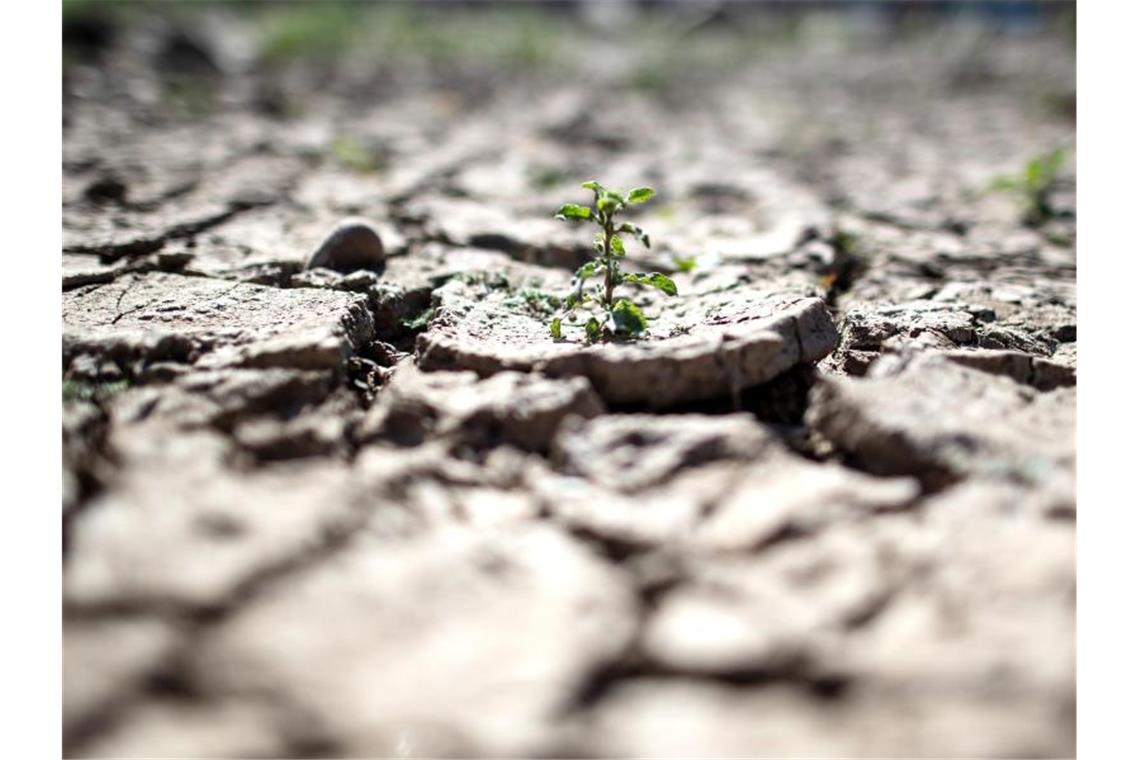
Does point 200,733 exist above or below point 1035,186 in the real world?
below

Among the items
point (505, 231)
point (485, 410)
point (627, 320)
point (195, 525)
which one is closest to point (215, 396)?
point (195, 525)

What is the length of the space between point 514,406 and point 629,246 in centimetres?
132

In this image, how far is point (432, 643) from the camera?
1069 mm

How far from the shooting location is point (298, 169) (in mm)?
3508

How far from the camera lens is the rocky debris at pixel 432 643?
978mm

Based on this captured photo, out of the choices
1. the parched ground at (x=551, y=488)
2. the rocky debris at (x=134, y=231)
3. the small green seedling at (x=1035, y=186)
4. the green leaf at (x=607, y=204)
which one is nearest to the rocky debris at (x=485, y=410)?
the parched ground at (x=551, y=488)

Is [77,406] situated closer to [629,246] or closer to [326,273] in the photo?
[326,273]

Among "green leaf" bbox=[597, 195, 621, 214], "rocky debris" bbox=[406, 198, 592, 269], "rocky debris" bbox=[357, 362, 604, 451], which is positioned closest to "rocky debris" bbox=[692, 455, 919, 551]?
"rocky debris" bbox=[357, 362, 604, 451]

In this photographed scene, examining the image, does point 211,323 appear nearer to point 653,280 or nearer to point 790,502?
point 653,280

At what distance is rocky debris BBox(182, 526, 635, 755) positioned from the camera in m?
0.98

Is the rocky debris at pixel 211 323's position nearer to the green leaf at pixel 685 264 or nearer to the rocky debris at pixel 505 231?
the rocky debris at pixel 505 231

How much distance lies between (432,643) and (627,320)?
876 mm

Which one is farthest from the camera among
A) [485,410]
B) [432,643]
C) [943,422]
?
[485,410]
